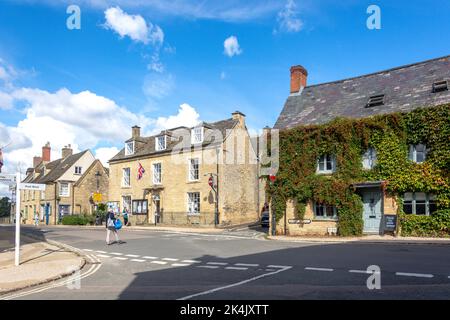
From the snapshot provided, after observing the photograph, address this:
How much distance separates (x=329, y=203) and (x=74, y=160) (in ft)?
124

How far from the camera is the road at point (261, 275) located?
775cm

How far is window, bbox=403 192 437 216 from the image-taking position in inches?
760

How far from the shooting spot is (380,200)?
20.6 meters

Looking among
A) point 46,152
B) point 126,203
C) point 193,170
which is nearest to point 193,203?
point 193,170

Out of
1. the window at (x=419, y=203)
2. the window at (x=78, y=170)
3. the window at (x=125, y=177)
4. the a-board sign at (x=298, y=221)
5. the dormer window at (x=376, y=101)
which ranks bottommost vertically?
the a-board sign at (x=298, y=221)

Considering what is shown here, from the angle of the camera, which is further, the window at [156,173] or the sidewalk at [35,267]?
the window at [156,173]

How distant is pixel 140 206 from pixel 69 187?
1420 centimetres

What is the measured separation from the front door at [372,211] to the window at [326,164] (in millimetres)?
2220

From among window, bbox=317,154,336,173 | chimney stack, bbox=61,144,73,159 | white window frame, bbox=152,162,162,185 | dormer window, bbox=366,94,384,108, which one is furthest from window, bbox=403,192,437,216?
chimney stack, bbox=61,144,73,159

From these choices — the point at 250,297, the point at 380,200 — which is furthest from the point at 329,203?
the point at 250,297

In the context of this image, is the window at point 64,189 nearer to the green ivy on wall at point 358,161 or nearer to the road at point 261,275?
the green ivy on wall at point 358,161

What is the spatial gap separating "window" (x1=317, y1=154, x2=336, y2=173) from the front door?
2220 mm

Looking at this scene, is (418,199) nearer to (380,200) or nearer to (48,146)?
(380,200)

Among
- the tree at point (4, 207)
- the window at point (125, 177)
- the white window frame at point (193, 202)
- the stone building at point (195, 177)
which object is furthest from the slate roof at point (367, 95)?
the tree at point (4, 207)
